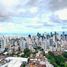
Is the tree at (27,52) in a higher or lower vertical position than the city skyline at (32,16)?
lower

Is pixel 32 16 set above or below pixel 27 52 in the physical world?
above

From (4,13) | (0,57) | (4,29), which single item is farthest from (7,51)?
(4,13)

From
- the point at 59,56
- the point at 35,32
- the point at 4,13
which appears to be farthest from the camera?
the point at 59,56

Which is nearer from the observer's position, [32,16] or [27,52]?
[32,16]

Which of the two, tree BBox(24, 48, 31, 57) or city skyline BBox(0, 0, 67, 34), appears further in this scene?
tree BBox(24, 48, 31, 57)

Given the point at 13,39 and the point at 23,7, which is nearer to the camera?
the point at 23,7

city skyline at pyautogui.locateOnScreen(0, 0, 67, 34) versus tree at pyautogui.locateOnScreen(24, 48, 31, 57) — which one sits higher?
city skyline at pyautogui.locateOnScreen(0, 0, 67, 34)

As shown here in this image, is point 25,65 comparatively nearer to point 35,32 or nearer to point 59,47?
point 35,32

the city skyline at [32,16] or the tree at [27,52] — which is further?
the tree at [27,52]
